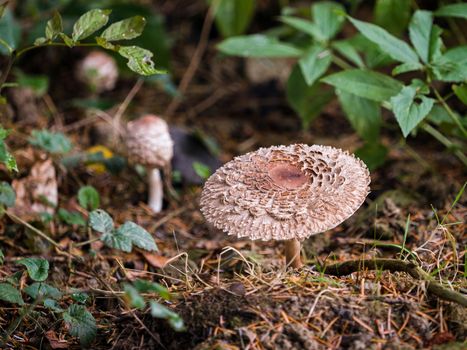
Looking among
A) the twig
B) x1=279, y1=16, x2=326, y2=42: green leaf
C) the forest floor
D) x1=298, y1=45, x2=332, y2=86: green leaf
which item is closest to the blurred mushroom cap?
the forest floor

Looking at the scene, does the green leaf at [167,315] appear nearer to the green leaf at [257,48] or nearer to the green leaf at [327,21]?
the green leaf at [257,48]

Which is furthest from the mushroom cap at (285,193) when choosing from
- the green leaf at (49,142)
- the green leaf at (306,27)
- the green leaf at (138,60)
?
the green leaf at (49,142)

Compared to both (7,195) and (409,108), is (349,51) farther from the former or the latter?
(7,195)

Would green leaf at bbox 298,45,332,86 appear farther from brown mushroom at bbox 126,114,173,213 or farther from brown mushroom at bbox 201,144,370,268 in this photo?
brown mushroom at bbox 126,114,173,213

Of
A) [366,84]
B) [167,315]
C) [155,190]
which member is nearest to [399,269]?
[167,315]

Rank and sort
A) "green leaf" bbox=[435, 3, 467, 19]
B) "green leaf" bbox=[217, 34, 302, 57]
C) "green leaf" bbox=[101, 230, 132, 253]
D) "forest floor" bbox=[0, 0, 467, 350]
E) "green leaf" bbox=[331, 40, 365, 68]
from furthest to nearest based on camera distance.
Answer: "green leaf" bbox=[217, 34, 302, 57], "green leaf" bbox=[331, 40, 365, 68], "green leaf" bbox=[435, 3, 467, 19], "green leaf" bbox=[101, 230, 132, 253], "forest floor" bbox=[0, 0, 467, 350]
